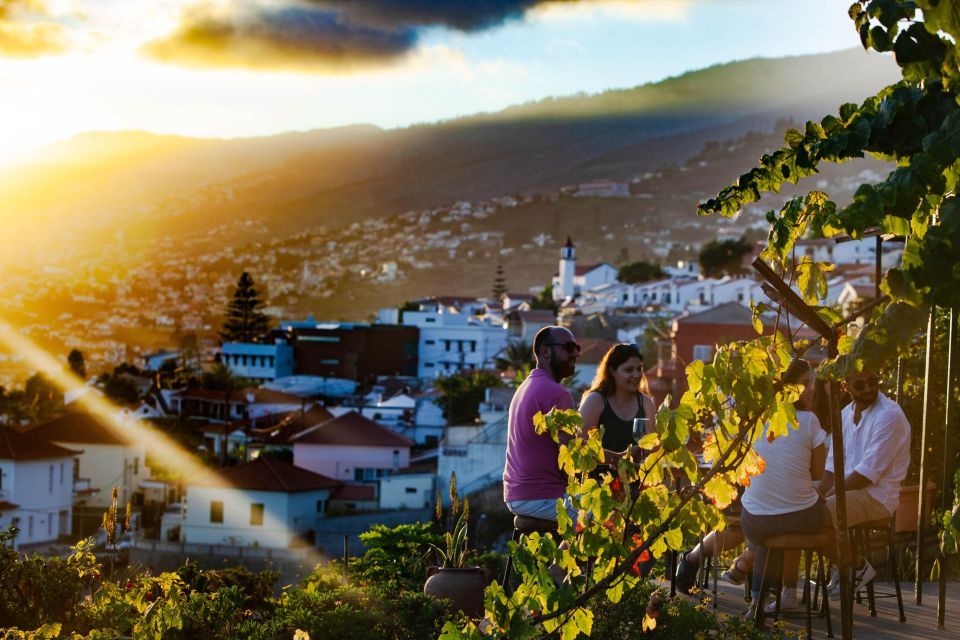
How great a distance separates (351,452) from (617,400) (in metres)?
40.3

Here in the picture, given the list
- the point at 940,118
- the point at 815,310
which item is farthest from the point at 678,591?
the point at 940,118

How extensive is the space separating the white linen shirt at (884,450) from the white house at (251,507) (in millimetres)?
34381

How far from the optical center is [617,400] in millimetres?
6059

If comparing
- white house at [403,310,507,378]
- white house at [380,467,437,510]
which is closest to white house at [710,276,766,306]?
white house at [403,310,507,378]

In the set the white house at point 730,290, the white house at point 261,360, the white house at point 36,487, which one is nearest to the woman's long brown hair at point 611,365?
the white house at point 36,487

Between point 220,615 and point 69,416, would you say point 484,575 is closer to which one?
point 220,615

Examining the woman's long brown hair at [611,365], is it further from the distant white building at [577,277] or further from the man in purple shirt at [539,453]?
the distant white building at [577,277]

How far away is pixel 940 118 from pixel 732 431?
105 centimetres

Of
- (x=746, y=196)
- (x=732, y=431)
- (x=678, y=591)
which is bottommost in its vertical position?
(x=678, y=591)

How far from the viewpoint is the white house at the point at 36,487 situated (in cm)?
4428

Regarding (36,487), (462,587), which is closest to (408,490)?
(36,487)

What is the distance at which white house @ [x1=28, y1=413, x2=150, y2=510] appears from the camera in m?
49.3

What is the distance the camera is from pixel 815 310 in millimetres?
3756

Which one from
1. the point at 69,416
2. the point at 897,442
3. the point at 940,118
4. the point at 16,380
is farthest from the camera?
the point at 16,380
